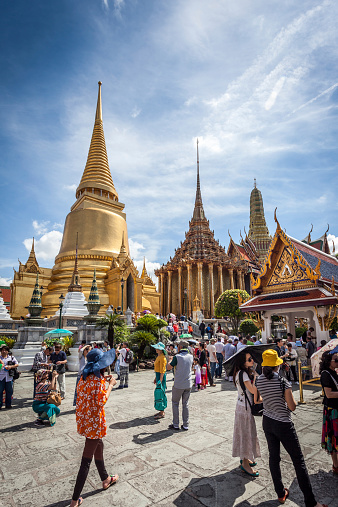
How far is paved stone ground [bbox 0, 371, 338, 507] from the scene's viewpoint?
335 centimetres

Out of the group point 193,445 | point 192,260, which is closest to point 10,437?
point 193,445

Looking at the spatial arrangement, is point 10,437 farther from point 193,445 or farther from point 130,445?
point 193,445

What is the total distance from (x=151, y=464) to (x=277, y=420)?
194cm

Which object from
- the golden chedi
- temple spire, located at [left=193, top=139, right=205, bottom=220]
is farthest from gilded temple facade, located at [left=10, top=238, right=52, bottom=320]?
temple spire, located at [left=193, top=139, right=205, bottom=220]

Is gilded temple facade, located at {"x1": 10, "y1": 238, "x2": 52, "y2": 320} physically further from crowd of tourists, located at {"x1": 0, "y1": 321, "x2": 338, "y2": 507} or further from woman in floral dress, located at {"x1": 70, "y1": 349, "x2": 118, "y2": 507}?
woman in floral dress, located at {"x1": 70, "y1": 349, "x2": 118, "y2": 507}

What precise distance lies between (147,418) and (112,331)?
324 inches

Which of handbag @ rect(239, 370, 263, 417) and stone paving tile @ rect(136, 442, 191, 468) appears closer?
handbag @ rect(239, 370, 263, 417)

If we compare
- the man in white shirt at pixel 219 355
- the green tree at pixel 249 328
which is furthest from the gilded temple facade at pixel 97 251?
the man in white shirt at pixel 219 355

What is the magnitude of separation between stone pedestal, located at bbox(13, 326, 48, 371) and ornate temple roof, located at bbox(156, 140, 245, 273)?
27.8 meters

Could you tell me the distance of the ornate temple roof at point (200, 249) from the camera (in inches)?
1587

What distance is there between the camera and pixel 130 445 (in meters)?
4.81

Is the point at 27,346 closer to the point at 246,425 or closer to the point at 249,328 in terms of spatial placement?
the point at 246,425

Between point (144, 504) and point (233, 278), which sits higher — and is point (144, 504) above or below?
below

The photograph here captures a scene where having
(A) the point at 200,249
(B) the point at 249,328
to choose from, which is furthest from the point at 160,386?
(A) the point at 200,249
